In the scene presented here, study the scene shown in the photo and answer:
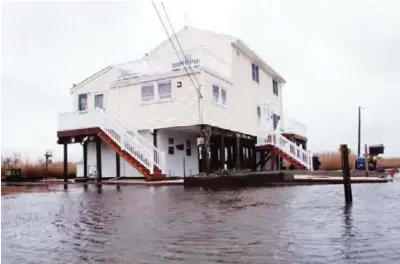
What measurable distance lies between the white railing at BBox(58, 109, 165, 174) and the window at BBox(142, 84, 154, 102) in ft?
5.37

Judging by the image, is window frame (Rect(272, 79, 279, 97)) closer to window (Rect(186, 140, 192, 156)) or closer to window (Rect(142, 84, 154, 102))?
window (Rect(186, 140, 192, 156))

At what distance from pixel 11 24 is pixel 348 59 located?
22.3 ft

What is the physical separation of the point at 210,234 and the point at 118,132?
13469 millimetres

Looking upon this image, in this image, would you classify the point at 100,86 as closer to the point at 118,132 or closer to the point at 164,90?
the point at 164,90

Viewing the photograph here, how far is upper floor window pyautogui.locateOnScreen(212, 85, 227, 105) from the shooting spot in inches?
748

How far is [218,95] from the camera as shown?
1928cm

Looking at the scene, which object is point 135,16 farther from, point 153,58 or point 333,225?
point 153,58

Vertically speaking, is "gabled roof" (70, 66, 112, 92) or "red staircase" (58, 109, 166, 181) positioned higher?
"gabled roof" (70, 66, 112, 92)

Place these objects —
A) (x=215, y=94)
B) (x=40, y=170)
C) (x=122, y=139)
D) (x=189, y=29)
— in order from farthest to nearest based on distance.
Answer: (x=40, y=170), (x=189, y=29), (x=215, y=94), (x=122, y=139)

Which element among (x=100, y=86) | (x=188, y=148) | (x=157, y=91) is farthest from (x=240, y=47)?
(x=100, y=86)

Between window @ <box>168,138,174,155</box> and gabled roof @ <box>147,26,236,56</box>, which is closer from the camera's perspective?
window @ <box>168,138,174,155</box>

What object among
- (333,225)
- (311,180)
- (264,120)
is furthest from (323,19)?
(264,120)

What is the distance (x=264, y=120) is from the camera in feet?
79.6

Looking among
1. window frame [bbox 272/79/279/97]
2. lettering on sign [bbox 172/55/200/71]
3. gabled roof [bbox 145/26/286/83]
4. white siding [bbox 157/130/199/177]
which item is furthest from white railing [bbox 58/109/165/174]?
window frame [bbox 272/79/279/97]
